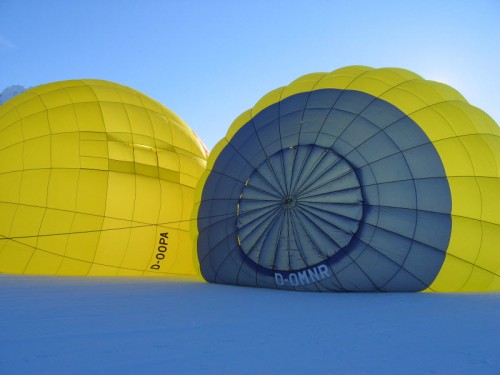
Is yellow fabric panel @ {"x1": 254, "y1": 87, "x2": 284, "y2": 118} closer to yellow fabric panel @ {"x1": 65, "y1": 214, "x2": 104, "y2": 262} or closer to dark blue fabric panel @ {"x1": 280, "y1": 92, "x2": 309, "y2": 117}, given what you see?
dark blue fabric panel @ {"x1": 280, "y1": 92, "x2": 309, "y2": 117}

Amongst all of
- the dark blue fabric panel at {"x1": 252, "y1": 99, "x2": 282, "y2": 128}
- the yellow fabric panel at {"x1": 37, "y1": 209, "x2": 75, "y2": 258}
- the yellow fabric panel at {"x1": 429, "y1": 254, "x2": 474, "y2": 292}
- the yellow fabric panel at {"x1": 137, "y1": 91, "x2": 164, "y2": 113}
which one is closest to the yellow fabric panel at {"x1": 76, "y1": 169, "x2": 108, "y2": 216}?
the yellow fabric panel at {"x1": 37, "y1": 209, "x2": 75, "y2": 258}

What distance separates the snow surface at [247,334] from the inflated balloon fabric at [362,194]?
2.14 ft

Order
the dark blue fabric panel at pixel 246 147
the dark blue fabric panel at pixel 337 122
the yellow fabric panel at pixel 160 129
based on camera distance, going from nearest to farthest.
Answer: the dark blue fabric panel at pixel 337 122, the dark blue fabric panel at pixel 246 147, the yellow fabric panel at pixel 160 129

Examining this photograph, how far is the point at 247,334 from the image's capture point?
8.75 ft

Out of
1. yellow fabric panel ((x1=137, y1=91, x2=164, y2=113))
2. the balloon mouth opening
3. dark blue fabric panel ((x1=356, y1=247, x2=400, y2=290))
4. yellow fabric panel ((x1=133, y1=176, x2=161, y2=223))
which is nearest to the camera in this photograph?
dark blue fabric panel ((x1=356, y1=247, x2=400, y2=290))

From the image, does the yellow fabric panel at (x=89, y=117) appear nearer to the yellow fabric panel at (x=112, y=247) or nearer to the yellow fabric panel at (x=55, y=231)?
the yellow fabric panel at (x=55, y=231)

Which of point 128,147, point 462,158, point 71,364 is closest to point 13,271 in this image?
point 128,147

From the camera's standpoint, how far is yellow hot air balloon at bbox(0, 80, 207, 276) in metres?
6.50

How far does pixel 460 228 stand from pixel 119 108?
6.19m

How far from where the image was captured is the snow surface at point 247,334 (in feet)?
6.63

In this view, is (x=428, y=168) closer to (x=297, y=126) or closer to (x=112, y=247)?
(x=297, y=126)

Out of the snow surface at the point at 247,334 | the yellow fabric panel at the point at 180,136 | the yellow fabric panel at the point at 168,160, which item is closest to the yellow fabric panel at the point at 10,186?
the yellow fabric panel at the point at 168,160

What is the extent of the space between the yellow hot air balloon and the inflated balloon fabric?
1.20m

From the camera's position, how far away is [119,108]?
7539mm
